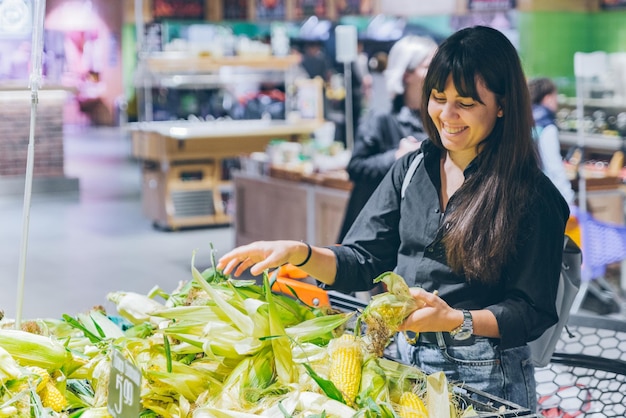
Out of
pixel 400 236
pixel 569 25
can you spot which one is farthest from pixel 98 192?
pixel 400 236

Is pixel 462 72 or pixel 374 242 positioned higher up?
pixel 462 72

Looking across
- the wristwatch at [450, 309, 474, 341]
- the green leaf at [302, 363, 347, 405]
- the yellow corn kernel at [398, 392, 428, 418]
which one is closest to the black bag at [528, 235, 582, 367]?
the wristwatch at [450, 309, 474, 341]

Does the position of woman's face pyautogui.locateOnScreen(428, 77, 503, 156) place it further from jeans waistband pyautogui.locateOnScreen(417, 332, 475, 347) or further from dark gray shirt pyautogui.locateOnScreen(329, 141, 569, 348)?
jeans waistband pyautogui.locateOnScreen(417, 332, 475, 347)

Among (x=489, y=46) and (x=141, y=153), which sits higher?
(x=489, y=46)

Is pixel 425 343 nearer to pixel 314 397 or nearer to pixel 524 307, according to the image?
pixel 524 307

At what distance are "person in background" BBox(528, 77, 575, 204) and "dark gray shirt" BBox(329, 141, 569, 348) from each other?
119 inches

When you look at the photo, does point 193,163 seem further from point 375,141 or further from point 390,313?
point 390,313

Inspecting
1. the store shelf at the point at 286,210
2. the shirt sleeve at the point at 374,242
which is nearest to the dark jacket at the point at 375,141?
the store shelf at the point at 286,210

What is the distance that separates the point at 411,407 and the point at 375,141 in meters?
3.03

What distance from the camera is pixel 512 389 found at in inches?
93.2

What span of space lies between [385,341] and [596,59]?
5391 mm

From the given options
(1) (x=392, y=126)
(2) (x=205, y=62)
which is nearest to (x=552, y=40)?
(2) (x=205, y=62)

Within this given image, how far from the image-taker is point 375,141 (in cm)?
488

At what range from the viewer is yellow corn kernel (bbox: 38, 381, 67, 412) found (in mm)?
2061
